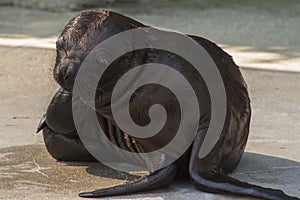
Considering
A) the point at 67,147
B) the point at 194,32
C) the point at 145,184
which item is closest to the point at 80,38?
the point at 145,184

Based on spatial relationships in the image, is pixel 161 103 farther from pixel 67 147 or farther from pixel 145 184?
pixel 67 147

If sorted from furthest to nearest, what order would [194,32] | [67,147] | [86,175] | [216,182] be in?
[194,32]
[67,147]
[86,175]
[216,182]

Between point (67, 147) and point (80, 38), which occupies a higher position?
point (80, 38)

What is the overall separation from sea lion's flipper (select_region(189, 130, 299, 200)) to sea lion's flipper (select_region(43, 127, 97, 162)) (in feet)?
2.61

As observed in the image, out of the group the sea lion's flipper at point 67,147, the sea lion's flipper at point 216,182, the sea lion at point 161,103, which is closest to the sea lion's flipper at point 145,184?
the sea lion at point 161,103

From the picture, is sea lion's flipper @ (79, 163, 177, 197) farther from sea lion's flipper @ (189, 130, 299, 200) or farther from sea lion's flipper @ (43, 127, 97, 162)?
sea lion's flipper @ (43, 127, 97, 162)

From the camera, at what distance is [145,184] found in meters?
4.46

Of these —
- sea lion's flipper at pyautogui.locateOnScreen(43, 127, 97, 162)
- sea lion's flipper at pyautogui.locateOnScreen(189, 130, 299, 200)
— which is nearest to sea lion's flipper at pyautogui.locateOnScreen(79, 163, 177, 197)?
sea lion's flipper at pyautogui.locateOnScreen(189, 130, 299, 200)

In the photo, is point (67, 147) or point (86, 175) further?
point (67, 147)

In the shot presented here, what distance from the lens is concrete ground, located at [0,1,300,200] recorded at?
4.74 meters

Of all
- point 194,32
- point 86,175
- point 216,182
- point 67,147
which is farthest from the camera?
point 194,32

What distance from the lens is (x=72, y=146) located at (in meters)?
5.09

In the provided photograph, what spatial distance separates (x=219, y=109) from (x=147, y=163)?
0.44 metres

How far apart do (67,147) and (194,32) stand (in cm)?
466
